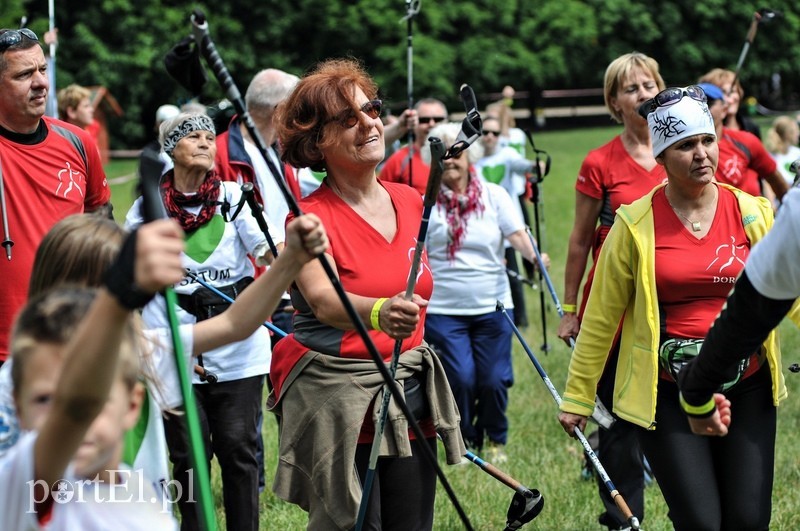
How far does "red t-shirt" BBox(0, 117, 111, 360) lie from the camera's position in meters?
4.59

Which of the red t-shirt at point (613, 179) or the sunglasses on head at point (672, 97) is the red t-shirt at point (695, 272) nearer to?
the sunglasses on head at point (672, 97)

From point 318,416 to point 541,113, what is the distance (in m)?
37.7

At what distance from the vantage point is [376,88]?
14.0 feet

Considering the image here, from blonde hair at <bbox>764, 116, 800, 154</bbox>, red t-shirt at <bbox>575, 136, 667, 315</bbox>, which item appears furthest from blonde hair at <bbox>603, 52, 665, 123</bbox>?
blonde hair at <bbox>764, 116, 800, 154</bbox>

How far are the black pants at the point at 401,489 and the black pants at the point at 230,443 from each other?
46.0 inches

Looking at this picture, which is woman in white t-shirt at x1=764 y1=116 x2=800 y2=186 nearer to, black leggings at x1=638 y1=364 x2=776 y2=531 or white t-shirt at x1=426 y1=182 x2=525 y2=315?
white t-shirt at x1=426 y1=182 x2=525 y2=315

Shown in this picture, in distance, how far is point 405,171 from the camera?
7910 millimetres

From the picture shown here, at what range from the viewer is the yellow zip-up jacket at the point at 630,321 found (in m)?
4.19

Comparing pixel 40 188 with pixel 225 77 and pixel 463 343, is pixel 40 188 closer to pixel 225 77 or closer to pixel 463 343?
pixel 225 77

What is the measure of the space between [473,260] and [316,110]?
3138 millimetres

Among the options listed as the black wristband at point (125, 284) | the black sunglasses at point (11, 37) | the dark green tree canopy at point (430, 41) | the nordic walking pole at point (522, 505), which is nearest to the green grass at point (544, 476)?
the nordic walking pole at point (522, 505)

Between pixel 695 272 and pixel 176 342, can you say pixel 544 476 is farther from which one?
pixel 176 342

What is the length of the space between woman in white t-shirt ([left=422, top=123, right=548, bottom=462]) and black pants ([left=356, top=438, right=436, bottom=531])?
2.89 metres

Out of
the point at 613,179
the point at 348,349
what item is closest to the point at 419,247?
the point at 348,349
